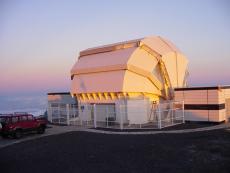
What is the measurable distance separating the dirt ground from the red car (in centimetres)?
273

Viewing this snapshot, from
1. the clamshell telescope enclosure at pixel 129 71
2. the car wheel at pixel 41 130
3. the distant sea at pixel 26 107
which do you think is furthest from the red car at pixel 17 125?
the distant sea at pixel 26 107

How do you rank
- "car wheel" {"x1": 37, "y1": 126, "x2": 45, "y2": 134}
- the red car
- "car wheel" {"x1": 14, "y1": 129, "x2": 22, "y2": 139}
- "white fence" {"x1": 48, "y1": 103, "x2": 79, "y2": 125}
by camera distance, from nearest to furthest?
the red car → "car wheel" {"x1": 14, "y1": 129, "x2": 22, "y2": 139} → "car wheel" {"x1": 37, "y1": 126, "x2": 45, "y2": 134} → "white fence" {"x1": 48, "y1": 103, "x2": 79, "y2": 125}

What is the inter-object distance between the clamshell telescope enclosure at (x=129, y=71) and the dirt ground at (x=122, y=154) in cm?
891

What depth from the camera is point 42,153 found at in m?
19.3

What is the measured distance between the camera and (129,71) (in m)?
32.2

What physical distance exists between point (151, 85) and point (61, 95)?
14.0m

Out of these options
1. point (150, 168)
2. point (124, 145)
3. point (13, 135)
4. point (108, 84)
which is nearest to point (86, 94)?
point (108, 84)

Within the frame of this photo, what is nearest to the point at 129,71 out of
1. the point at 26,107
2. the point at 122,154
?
the point at 122,154

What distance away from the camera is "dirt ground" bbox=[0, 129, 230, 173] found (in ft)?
49.3

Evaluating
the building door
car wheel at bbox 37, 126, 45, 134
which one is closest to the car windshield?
car wheel at bbox 37, 126, 45, 134

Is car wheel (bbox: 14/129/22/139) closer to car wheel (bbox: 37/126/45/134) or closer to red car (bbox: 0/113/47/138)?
red car (bbox: 0/113/47/138)

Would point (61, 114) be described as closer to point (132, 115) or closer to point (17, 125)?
point (132, 115)

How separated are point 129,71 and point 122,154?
50.5ft

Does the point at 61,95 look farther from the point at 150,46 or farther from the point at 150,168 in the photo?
the point at 150,168
